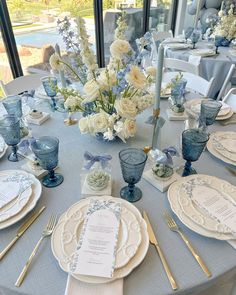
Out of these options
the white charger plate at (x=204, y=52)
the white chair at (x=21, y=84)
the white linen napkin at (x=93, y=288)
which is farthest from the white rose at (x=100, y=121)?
the white charger plate at (x=204, y=52)

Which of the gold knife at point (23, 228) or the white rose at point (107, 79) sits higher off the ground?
the white rose at point (107, 79)

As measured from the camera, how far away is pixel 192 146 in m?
0.80

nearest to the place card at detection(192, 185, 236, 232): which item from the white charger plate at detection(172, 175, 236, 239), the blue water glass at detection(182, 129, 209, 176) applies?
the white charger plate at detection(172, 175, 236, 239)

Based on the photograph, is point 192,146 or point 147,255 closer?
point 147,255

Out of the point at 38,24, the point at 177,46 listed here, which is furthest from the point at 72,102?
the point at 38,24

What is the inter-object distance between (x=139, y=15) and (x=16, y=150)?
3615 mm

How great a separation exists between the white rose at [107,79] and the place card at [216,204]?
0.46 meters

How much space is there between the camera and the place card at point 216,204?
26.2 inches

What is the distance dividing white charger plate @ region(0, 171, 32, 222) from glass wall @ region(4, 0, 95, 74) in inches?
79.2

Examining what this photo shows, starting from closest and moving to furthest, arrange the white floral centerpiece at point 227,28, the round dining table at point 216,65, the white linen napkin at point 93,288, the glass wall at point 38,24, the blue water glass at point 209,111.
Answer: the white linen napkin at point 93,288, the blue water glass at point 209,111, the round dining table at point 216,65, the glass wall at point 38,24, the white floral centerpiece at point 227,28

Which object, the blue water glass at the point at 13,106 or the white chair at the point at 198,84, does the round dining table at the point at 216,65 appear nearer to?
the white chair at the point at 198,84

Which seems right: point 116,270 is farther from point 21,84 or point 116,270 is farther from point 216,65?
point 216,65

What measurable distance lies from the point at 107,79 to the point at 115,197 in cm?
40

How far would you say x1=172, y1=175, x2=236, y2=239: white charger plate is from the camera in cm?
65
